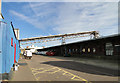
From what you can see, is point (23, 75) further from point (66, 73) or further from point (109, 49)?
point (109, 49)

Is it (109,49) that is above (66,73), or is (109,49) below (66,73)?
above

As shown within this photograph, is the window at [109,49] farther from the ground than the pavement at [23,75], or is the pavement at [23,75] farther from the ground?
the window at [109,49]

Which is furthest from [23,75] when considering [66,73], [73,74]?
[73,74]

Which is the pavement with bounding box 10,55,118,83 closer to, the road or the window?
the road

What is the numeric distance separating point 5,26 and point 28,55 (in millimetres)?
20678

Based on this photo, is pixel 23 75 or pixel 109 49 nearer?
pixel 23 75

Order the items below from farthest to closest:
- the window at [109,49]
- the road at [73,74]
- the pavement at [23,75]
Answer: the window at [109,49], the road at [73,74], the pavement at [23,75]

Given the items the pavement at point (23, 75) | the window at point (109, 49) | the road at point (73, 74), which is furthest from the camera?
the window at point (109, 49)

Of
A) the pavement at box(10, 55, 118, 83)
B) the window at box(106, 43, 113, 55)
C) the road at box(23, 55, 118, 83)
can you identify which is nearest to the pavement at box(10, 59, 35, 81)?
the pavement at box(10, 55, 118, 83)

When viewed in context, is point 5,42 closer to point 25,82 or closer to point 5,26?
point 5,26

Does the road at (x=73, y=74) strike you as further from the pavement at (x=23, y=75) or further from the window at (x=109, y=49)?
the window at (x=109, y=49)

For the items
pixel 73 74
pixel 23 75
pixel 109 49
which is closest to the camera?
pixel 23 75

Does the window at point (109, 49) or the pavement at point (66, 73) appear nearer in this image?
the pavement at point (66, 73)

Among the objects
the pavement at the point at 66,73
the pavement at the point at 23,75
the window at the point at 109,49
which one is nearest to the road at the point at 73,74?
the pavement at the point at 66,73
